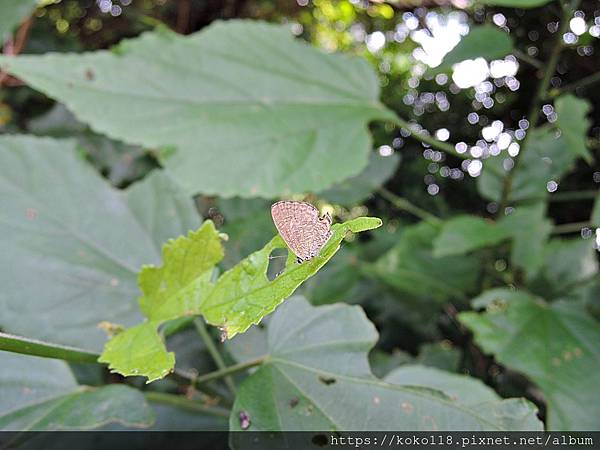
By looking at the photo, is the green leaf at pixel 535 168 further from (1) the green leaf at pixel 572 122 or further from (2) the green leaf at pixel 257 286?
(2) the green leaf at pixel 257 286

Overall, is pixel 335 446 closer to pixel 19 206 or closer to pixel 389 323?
pixel 19 206

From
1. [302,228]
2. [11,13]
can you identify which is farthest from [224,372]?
[11,13]

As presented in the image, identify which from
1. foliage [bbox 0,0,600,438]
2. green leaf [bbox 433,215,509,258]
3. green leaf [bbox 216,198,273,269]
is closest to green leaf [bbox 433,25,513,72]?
foliage [bbox 0,0,600,438]

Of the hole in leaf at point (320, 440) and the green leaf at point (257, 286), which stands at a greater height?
the green leaf at point (257, 286)

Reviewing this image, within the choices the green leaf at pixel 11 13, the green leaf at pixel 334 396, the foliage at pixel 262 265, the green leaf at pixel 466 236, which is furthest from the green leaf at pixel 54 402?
the green leaf at pixel 11 13

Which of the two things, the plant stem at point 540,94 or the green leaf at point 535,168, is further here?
the green leaf at point 535,168

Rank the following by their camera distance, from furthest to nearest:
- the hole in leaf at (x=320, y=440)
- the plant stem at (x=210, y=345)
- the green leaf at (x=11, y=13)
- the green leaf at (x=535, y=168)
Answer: the green leaf at (x=11, y=13), the green leaf at (x=535, y=168), the plant stem at (x=210, y=345), the hole in leaf at (x=320, y=440)

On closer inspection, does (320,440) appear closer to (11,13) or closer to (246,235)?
(246,235)

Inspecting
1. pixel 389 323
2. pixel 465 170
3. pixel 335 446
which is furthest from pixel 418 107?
pixel 335 446
